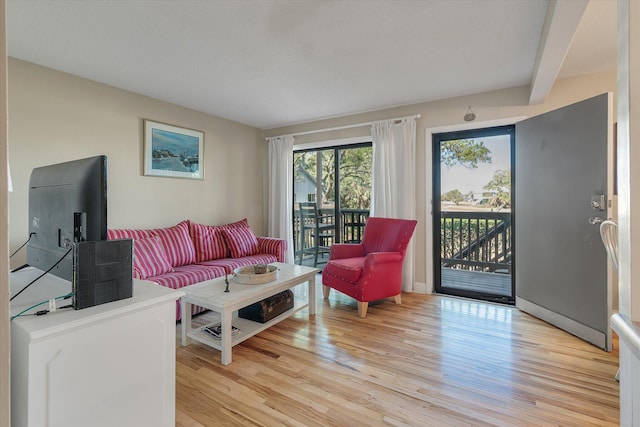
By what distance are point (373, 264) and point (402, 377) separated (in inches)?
45.4

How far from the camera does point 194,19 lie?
194 cm

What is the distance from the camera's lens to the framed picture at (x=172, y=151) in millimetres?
3367

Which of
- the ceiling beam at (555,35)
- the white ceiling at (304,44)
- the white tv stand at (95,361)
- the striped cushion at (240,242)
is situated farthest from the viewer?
the striped cushion at (240,242)

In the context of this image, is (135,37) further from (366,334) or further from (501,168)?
(501,168)

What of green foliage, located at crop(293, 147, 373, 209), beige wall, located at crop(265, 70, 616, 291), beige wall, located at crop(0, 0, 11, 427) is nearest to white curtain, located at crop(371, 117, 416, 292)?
beige wall, located at crop(265, 70, 616, 291)

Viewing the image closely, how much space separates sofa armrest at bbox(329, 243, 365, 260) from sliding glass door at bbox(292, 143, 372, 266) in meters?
0.88

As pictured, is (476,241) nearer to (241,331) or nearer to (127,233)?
(241,331)

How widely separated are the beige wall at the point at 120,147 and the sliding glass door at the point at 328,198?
0.81 m

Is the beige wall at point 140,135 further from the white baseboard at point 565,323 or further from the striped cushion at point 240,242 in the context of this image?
the white baseboard at point 565,323

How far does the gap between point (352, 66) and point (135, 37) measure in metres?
1.72

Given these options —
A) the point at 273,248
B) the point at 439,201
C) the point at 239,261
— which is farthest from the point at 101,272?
the point at 439,201

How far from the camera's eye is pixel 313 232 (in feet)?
15.5

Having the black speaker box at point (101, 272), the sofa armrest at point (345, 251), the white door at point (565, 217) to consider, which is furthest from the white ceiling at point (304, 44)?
the sofa armrest at point (345, 251)

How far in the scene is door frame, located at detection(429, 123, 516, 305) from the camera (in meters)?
3.27
